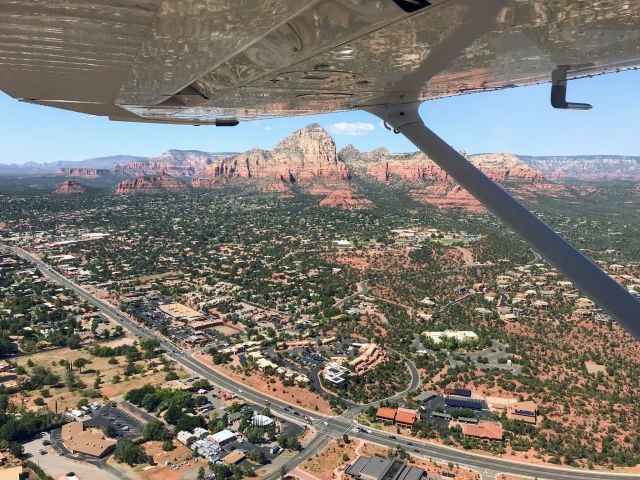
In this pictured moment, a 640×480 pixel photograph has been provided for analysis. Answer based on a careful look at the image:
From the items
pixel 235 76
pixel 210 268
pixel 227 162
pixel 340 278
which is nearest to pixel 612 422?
pixel 235 76

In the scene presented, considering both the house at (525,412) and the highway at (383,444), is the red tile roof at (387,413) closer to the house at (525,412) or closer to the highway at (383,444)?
the highway at (383,444)

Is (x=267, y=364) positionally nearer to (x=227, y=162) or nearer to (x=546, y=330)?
(x=546, y=330)

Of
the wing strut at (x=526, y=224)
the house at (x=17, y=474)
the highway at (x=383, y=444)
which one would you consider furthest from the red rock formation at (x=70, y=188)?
the wing strut at (x=526, y=224)

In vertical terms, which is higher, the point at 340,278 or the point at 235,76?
the point at 235,76

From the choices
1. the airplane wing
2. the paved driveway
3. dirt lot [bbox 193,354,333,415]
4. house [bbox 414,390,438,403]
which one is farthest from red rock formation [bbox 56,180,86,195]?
the airplane wing

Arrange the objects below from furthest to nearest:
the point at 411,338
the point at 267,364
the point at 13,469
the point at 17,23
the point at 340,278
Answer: the point at 340,278
the point at 411,338
the point at 267,364
the point at 13,469
the point at 17,23

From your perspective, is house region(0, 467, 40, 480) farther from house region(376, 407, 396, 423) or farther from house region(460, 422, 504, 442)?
house region(460, 422, 504, 442)
